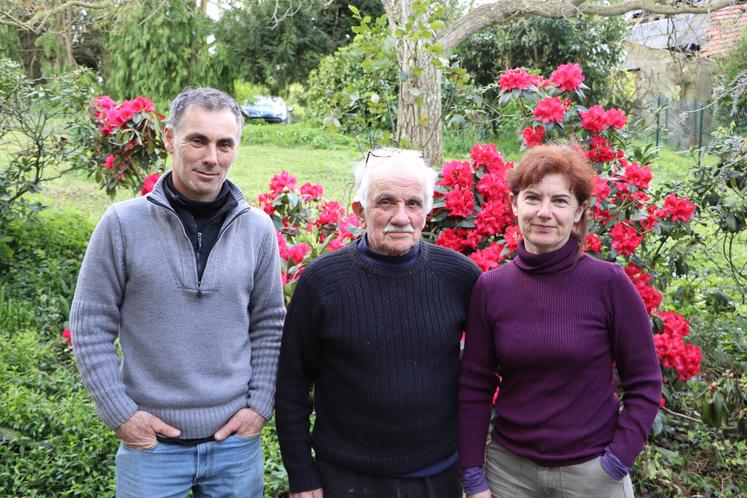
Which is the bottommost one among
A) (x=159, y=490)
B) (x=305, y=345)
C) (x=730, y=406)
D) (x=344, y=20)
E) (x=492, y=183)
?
(x=730, y=406)

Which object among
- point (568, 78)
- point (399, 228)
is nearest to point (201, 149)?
point (399, 228)

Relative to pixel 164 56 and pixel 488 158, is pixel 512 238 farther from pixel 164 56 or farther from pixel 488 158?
pixel 164 56

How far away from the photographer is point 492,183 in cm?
337

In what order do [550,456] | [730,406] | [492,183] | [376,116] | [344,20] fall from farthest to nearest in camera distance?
[344,20]
[376,116]
[492,183]
[730,406]
[550,456]

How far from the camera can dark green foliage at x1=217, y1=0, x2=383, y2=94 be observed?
17.8 meters

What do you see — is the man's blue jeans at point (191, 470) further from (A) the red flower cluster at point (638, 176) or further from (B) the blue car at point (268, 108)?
(B) the blue car at point (268, 108)

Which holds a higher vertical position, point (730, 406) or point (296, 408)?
point (296, 408)

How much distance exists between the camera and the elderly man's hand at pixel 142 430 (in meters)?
2.09

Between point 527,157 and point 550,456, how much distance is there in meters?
0.91

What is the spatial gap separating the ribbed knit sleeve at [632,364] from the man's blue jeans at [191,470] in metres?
1.13

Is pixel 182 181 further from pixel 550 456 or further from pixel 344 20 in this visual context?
pixel 344 20

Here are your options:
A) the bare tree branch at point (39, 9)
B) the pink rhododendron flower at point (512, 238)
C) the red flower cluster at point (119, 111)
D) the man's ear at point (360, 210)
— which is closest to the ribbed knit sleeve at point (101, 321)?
the man's ear at point (360, 210)

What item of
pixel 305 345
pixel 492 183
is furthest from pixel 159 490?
pixel 492 183

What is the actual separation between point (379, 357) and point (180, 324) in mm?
602
